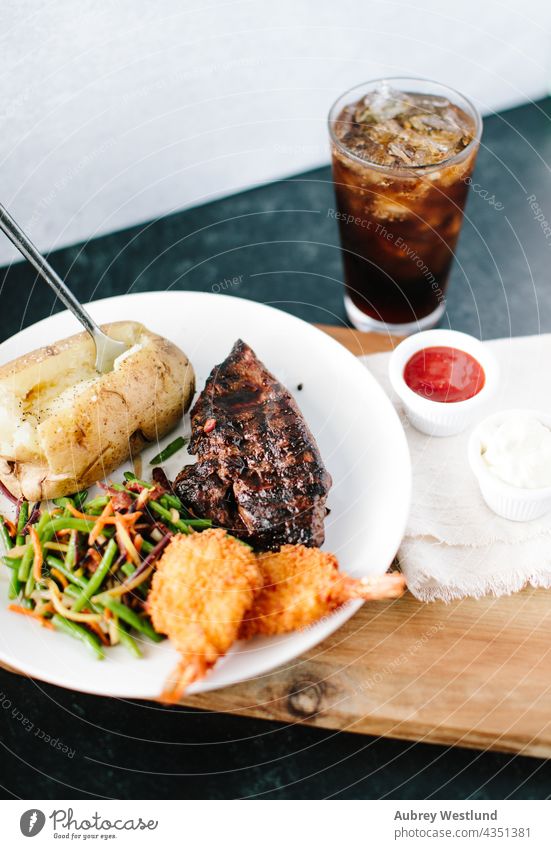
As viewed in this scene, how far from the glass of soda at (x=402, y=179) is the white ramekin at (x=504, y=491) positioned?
0.90 m

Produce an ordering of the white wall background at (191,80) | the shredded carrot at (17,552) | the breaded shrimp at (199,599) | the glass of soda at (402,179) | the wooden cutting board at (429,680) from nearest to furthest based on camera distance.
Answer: the breaded shrimp at (199,599), the wooden cutting board at (429,680), the shredded carrot at (17,552), the glass of soda at (402,179), the white wall background at (191,80)

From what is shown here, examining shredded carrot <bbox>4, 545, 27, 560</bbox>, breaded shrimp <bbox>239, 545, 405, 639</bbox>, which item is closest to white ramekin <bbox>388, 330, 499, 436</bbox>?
breaded shrimp <bbox>239, 545, 405, 639</bbox>

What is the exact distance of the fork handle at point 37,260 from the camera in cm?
261

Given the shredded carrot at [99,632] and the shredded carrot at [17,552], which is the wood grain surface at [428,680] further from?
the shredded carrot at [17,552]

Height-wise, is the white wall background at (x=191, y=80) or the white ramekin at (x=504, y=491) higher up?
the white wall background at (x=191, y=80)

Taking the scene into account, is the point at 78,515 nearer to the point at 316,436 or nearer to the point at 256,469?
the point at 256,469

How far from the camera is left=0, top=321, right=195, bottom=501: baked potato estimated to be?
2.76 meters

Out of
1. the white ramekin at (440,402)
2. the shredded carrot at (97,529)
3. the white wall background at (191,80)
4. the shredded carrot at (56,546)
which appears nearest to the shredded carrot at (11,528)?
the shredded carrot at (56,546)

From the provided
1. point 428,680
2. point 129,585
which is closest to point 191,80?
point 129,585

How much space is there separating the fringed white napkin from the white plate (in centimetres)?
19

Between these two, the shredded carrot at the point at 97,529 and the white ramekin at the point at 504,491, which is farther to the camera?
the white ramekin at the point at 504,491

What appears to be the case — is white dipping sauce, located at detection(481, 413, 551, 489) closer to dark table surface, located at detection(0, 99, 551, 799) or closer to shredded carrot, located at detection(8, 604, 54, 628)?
dark table surface, located at detection(0, 99, 551, 799)

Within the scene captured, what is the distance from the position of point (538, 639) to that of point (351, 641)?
63 cm

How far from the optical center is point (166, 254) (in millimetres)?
4312
